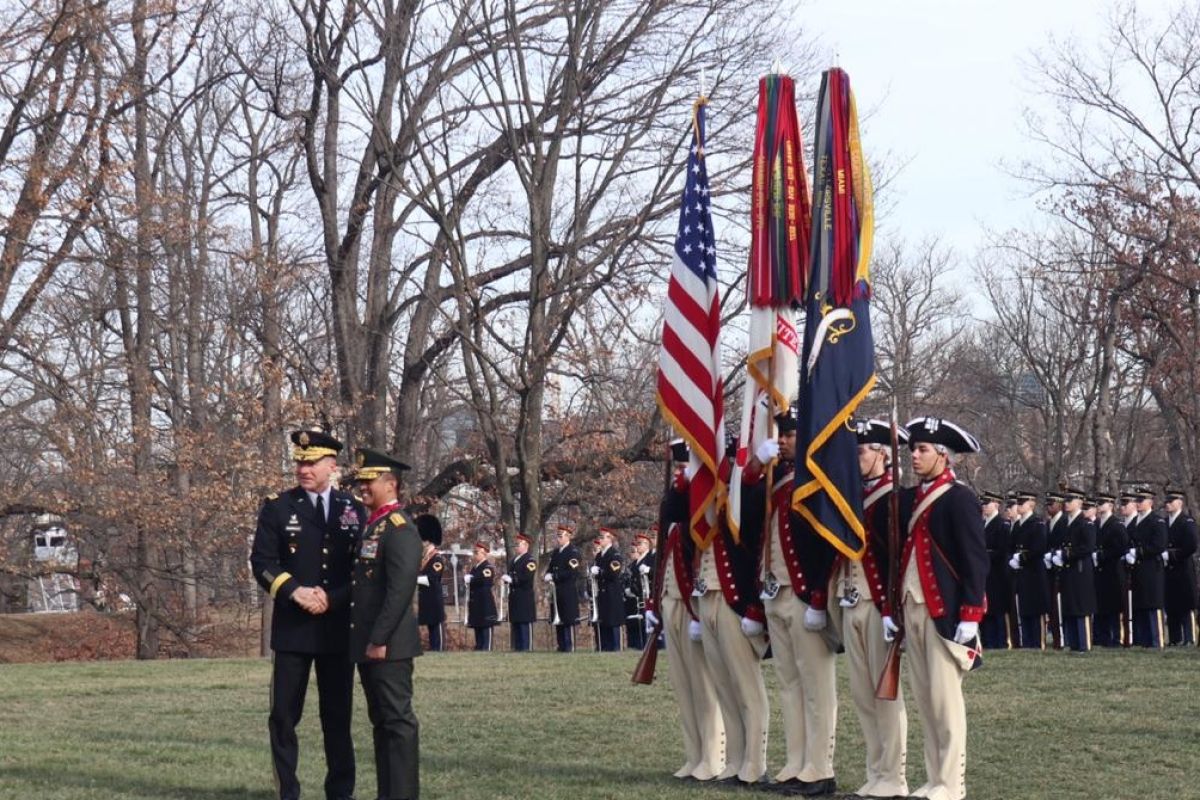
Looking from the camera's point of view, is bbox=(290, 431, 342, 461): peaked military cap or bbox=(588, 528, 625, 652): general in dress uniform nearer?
bbox=(290, 431, 342, 461): peaked military cap

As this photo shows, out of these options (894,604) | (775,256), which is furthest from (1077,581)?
(894,604)

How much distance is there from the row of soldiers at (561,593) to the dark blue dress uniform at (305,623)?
1483 cm

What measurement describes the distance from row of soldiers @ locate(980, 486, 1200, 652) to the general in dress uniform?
19.6 ft

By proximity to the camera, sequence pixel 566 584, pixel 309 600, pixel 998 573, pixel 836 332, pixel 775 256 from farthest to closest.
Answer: pixel 566 584, pixel 998 573, pixel 775 256, pixel 836 332, pixel 309 600

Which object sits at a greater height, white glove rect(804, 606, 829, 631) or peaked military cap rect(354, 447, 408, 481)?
peaked military cap rect(354, 447, 408, 481)

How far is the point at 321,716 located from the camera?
9.35 metres

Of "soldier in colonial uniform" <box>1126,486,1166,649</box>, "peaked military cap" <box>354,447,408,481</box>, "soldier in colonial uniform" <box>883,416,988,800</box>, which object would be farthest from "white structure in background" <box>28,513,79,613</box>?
"soldier in colonial uniform" <box>883,416,988,800</box>

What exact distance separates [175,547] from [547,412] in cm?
1066

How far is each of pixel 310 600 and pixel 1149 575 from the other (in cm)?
1345

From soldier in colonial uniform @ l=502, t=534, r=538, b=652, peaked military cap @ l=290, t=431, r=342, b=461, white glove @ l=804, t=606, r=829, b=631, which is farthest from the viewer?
soldier in colonial uniform @ l=502, t=534, r=538, b=652

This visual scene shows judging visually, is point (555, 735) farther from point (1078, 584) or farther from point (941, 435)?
point (1078, 584)

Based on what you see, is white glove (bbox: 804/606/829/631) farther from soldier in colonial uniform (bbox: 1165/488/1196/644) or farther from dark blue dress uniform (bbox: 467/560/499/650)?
dark blue dress uniform (bbox: 467/560/499/650)

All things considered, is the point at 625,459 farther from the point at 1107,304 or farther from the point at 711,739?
the point at 711,739

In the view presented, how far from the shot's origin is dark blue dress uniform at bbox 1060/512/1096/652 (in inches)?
784
